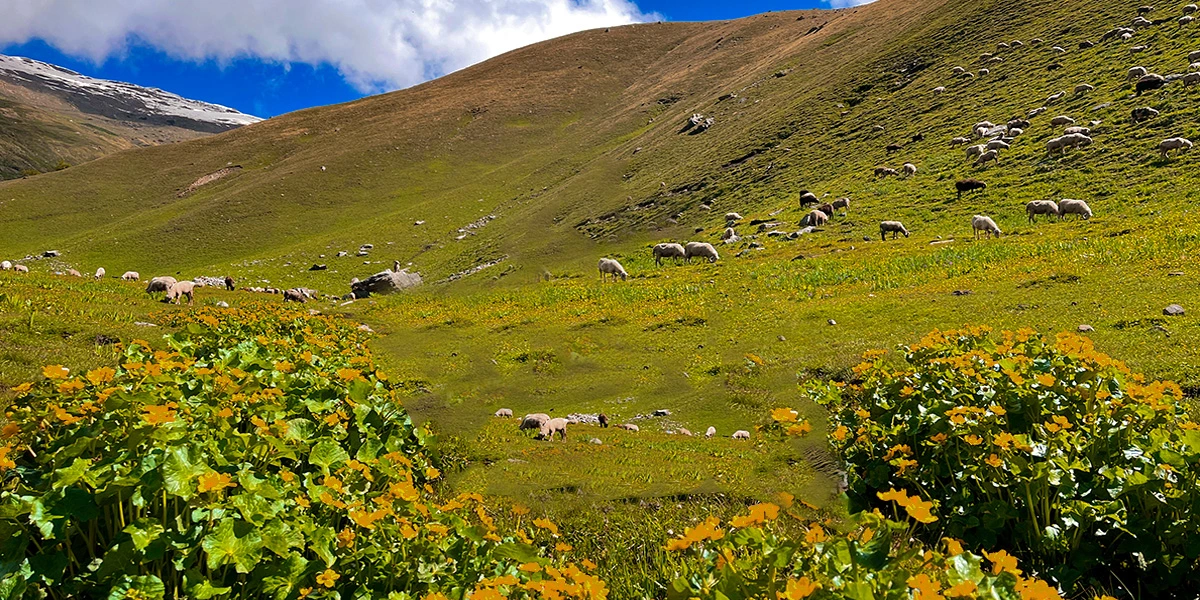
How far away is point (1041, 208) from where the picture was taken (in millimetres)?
28578

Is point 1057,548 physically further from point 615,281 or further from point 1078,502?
point 615,281

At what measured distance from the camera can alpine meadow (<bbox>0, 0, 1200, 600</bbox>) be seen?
388 centimetres

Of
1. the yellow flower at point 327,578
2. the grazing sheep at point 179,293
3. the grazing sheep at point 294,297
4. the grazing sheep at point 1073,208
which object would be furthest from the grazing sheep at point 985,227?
the grazing sheep at point 179,293

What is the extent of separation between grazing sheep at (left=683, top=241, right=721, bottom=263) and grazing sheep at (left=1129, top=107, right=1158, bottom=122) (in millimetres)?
23362

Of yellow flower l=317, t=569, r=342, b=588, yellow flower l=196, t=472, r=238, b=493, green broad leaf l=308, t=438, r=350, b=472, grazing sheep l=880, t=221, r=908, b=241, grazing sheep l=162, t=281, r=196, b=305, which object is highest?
grazing sheep l=162, t=281, r=196, b=305

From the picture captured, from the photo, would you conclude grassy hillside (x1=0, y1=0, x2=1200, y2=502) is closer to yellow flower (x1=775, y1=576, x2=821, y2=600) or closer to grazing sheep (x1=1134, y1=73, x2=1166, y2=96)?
grazing sheep (x1=1134, y1=73, x2=1166, y2=96)

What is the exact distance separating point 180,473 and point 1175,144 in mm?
39323

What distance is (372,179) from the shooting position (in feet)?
267

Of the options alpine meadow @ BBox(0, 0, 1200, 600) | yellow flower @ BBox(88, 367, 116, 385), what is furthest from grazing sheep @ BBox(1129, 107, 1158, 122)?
yellow flower @ BBox(88, 367, 116, 385)

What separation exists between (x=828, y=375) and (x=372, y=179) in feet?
254

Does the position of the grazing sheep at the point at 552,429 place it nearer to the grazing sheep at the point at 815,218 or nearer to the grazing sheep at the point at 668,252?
the grazing sheep at the point at 668,252

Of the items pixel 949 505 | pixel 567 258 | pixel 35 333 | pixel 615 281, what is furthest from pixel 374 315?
pixel 949 505

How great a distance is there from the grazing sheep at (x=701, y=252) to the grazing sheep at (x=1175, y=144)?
2103cm

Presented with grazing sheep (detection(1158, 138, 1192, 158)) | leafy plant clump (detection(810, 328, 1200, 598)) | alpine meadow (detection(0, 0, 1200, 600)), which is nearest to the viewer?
alpine meadow (detection(0, 0, 1200, 600))
